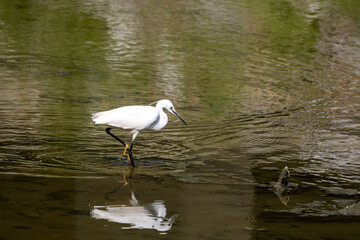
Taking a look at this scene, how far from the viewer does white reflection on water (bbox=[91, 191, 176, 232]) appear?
6.78 metres

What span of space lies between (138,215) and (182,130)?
152 inches

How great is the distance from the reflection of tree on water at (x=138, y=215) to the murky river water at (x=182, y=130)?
21 millimetres

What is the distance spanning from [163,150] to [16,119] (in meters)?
2.79

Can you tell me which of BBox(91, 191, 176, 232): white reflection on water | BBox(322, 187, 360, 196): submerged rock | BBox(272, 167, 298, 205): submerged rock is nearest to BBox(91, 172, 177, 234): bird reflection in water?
BBox(91, 191, 176, 232): white reflection on water

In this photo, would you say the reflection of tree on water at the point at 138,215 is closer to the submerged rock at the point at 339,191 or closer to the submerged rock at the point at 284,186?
the submerged rock at the point at 284,186

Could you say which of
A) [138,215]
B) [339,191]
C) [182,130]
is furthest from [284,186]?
[182,130]

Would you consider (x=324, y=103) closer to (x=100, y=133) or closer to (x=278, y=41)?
(x=100, y=133)

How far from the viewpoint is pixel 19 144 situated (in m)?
9.48

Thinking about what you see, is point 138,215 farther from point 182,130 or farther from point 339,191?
point 182,130

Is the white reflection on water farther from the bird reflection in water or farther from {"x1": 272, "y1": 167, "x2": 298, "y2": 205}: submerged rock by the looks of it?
{"x1": 272, "y1": 167, "x2": 298, "y2": 205}: submerged rock

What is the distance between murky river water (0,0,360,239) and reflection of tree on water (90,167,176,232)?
2 centimetres

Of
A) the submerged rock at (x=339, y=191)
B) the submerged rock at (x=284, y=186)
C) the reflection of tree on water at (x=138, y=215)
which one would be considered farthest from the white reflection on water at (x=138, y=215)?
the submerged rock at (x=339, y=191)

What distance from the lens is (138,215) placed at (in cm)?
703

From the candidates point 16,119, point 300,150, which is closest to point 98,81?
point 16,119
